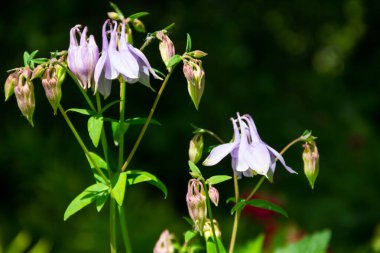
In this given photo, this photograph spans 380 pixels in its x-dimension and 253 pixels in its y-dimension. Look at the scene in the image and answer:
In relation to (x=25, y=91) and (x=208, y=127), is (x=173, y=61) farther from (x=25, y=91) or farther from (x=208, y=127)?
(x=208, y=127)

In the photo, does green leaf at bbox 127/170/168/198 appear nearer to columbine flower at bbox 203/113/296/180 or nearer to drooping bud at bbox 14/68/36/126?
columbine flower at bbox 203/113/296/180

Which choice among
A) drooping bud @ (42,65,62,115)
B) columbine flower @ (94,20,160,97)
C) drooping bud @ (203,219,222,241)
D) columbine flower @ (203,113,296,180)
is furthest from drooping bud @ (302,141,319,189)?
drooping bud @ (42,65,62,115)

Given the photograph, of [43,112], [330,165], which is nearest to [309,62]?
[330,165]

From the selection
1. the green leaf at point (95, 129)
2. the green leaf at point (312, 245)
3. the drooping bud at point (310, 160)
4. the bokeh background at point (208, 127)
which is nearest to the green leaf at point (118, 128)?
the green leaf at point (95, 129)

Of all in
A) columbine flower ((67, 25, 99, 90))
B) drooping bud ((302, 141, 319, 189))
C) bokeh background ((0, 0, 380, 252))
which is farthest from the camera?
bokeh background ((0, 0, 380, 252))

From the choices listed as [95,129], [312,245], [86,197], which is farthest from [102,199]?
[312,245]

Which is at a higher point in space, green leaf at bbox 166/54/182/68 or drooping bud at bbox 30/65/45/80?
green leaf at bbox 166/54/182/68
